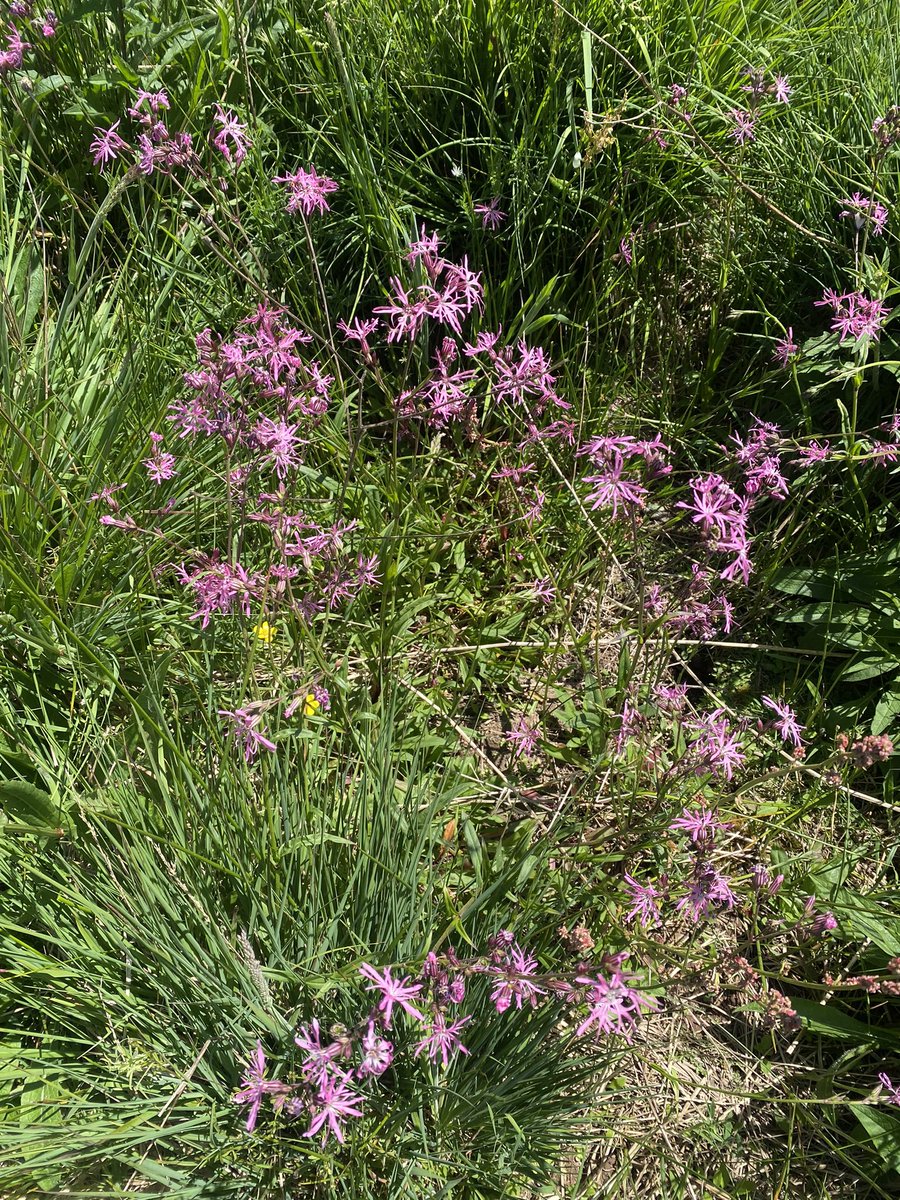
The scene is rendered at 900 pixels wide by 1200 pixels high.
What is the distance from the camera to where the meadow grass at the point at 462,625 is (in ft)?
6.23

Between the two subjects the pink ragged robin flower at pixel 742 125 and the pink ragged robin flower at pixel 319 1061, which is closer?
the pink ragged robin flower at pixel 319 1061

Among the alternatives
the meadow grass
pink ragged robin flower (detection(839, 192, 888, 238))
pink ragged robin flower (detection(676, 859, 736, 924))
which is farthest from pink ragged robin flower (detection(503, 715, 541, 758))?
pink ragged robin flower (detection(839, 192, 888, 238))

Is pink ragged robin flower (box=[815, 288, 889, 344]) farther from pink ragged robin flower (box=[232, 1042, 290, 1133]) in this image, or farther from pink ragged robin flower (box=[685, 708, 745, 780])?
pink ragged robin flower (box=[232, 1042, 290, 1133])

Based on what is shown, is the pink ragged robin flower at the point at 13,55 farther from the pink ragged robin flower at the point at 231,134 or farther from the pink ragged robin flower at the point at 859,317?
the pink ragged robin flower at the point at 859,317

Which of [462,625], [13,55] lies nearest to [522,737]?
[462,625]

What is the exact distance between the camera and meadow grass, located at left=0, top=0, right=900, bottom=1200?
6.23 feet

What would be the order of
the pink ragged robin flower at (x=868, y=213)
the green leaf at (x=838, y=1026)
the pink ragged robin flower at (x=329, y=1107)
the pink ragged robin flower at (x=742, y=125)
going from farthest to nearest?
the pink ragged robin flower at (x=742, y=125) < the pink ragged robin flower at (x=868, y=213) < the green leaf at (x=838, y=1026) < the pink ragged robin flower at (x=329, y=1107)

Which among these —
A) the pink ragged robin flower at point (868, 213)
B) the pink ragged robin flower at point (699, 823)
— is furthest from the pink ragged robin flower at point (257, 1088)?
the pink ragged robin flower at point (868, 213)

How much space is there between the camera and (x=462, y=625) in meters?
2.83

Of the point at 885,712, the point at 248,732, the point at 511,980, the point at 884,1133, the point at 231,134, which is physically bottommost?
the point at 884,1133

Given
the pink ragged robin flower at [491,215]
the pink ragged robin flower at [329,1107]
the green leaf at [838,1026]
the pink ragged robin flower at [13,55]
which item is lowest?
the green leaf at [838,1026]

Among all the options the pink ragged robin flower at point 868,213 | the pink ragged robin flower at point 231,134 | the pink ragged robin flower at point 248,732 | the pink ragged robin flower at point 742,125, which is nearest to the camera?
the pink ragged robin flower at point 248,732

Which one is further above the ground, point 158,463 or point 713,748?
point 158,463

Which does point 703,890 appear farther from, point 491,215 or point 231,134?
point 231,134
